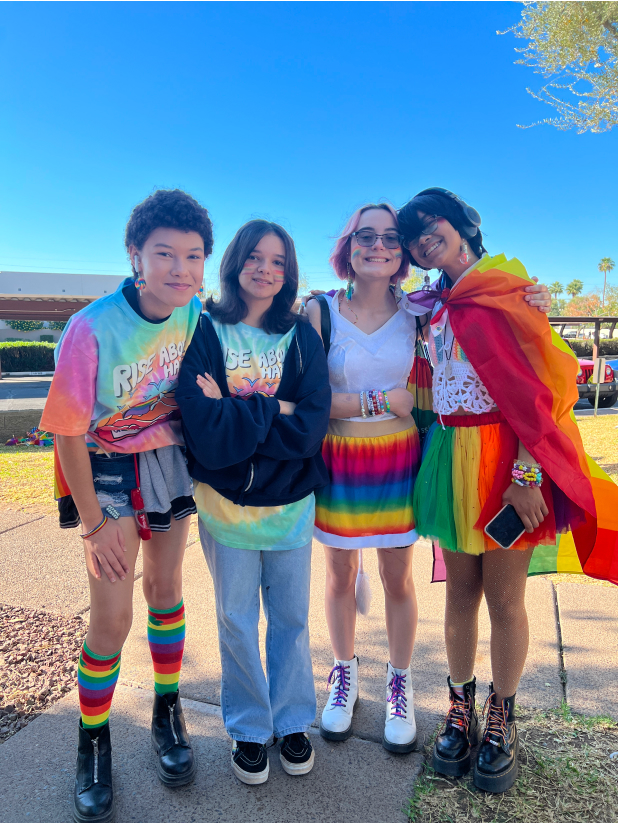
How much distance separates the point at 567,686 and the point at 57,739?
6.74ft

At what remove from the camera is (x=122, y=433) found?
182 cm

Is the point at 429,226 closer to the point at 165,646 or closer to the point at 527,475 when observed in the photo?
the point at 527,475

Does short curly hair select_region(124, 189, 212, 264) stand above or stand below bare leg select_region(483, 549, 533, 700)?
above

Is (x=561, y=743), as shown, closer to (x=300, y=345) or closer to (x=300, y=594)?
(x=300, y=594)

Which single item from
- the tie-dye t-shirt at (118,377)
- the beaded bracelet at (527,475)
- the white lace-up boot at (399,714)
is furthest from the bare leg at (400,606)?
the tie-dye t-shirt at (118,377)

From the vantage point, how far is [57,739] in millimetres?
2014

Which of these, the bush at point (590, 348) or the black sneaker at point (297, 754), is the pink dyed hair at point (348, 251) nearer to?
the black sneaker at point (297, 754)

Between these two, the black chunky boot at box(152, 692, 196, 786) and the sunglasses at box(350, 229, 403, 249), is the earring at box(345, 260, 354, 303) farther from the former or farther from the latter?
the black chunky boot at box(152, 692, 196, 786)

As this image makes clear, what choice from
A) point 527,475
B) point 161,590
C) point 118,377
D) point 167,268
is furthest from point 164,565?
point 527,475

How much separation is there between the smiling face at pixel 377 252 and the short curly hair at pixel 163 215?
0.67 meters

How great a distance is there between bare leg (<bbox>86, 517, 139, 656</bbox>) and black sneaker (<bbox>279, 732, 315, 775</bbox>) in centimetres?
70

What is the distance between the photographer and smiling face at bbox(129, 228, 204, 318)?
5.78 feet

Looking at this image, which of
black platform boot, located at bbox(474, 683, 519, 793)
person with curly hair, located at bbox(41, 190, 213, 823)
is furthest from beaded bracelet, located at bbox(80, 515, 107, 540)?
black platform boot, located at bbox(474, 683, 519, 793)

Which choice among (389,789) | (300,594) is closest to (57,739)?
(300,594)
